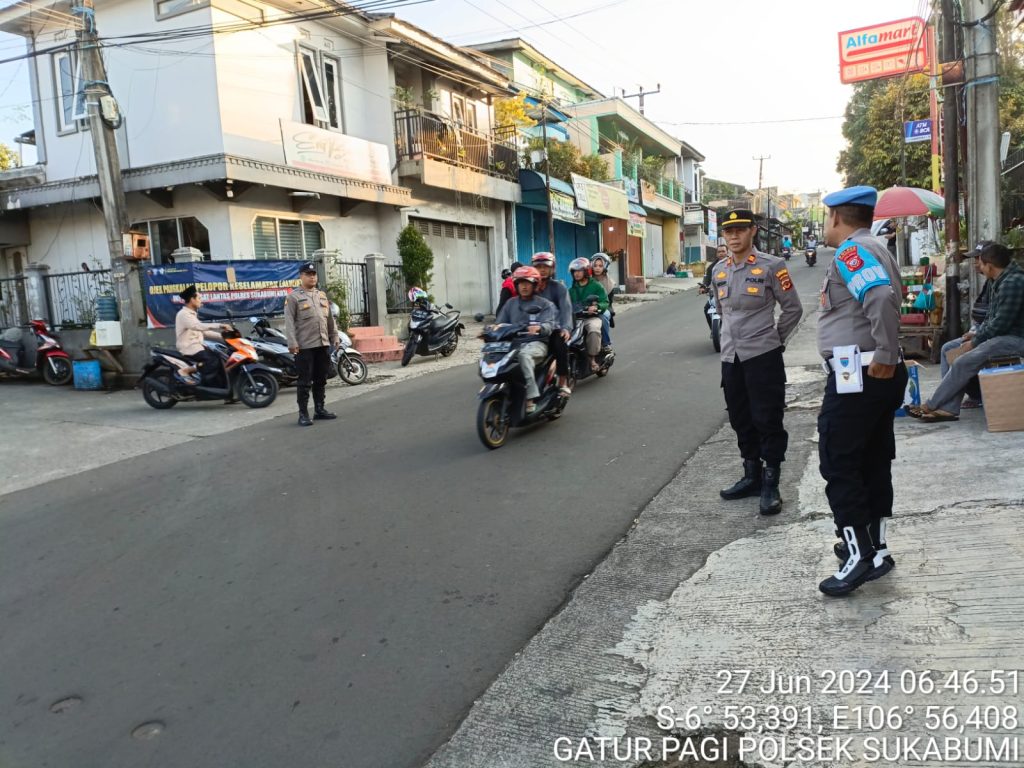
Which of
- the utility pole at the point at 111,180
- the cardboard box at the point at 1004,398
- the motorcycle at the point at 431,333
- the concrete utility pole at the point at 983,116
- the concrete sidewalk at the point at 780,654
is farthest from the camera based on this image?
the motorcycle at the point at 431,333

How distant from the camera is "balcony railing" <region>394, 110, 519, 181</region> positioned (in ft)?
61.4

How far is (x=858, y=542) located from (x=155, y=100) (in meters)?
15.4

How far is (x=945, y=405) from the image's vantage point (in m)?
6.20

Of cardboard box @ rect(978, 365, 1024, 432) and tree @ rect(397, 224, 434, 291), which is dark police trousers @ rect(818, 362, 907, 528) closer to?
cardboard box @ rect(978, 365, 1024, 432)

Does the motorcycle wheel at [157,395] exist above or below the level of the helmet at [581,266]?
below

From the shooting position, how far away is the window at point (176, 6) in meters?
14.1

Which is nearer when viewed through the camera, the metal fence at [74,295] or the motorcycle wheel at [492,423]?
the motorcycle wheel at [492,423]

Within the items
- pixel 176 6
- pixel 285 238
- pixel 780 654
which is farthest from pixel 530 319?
pixel 176 6

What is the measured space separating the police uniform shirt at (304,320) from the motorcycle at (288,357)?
1.72 metres

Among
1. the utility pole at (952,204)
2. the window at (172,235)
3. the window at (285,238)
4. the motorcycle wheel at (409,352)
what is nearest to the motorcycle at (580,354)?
the utility pole at (952,204)

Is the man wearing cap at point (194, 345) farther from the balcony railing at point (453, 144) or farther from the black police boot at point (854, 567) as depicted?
the balcony railing at point (453, 144)

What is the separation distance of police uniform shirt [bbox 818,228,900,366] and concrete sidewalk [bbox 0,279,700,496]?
259 inches

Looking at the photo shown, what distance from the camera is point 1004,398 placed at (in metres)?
5.53

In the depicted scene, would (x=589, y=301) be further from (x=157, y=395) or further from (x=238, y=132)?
(x=238, y=132)
